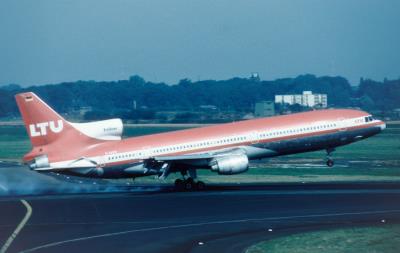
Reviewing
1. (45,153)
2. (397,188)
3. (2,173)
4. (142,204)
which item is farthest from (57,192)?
(397,188)

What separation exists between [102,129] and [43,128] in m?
4.03

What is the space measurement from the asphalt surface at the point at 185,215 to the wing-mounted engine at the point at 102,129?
385 cm

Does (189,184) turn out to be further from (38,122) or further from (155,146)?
(38,122)

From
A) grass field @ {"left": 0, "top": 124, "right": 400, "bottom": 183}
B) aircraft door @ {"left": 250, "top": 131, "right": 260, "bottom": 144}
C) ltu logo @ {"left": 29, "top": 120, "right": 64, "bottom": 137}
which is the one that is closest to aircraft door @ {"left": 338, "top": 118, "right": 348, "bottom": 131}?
grass field @ {"left": 0, "top": 124, "right": 400, "bottom": 183}

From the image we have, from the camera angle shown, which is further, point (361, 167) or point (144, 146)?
point (361, 167)

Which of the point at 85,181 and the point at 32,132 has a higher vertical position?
the point at 32,132

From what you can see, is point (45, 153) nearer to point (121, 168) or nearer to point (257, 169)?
point (121, 168)

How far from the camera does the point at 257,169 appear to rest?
74625mm

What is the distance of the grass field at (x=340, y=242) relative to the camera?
30094mm

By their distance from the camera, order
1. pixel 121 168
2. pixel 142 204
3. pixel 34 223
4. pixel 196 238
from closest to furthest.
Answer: pixel 196 238 < pixel 34 223 < pixel 142 204 < pixel 121 168

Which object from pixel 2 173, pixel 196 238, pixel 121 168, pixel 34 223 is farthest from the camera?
pixel 2 173

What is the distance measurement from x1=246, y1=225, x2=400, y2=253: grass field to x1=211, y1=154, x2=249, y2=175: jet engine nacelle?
1918cm

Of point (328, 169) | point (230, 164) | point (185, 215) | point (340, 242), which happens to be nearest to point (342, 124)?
point (230, 164)

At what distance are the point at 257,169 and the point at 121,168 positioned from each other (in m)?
22.4
